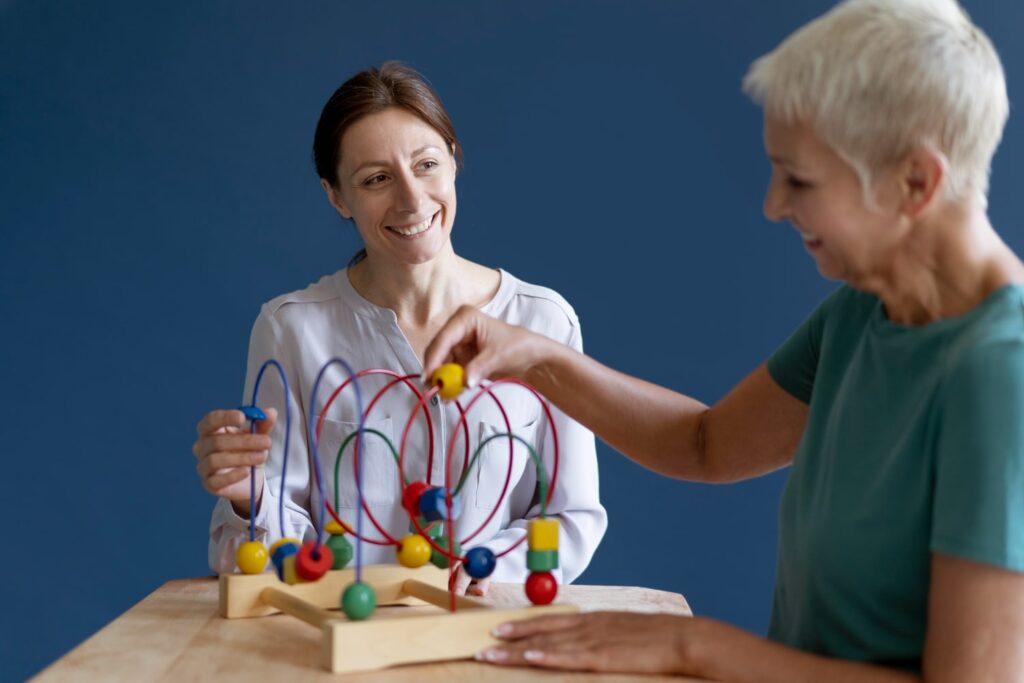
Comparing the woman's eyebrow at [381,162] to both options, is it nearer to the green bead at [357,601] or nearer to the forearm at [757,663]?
the green bead at [357,601]

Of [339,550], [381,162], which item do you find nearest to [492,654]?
[339,550]

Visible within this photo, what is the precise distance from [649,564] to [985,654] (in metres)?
2.23

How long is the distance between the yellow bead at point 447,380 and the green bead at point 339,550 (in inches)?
11.8

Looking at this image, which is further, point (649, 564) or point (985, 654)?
point (649, 564)

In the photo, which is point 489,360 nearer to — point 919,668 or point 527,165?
point 919,668

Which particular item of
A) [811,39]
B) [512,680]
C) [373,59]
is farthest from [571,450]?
[373,59]

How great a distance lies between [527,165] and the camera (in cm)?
327

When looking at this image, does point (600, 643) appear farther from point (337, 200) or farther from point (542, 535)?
point (337, 200)

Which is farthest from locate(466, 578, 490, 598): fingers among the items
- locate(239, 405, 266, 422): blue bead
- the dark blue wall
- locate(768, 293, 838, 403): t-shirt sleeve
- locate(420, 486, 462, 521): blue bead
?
the dark blue wall

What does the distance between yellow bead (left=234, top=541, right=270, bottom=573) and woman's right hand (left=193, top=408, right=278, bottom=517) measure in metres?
0.15

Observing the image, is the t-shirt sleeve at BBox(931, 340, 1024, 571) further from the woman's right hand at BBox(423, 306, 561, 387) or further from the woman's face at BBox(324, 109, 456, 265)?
the woman's face at BBox(324, 109, 456, 265)

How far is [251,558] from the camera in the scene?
1.61 meters

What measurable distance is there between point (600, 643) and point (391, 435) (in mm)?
974

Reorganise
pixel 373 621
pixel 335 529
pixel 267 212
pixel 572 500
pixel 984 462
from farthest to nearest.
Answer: pixel 267 212, pixel 572 500, pixel 335 529, pixel 373 621, pixel 984 462
